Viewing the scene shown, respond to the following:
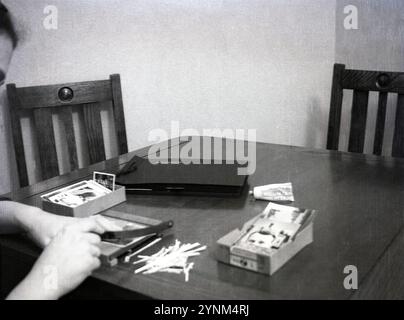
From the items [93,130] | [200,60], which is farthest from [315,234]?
[200,60]

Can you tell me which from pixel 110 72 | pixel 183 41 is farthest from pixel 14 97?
pixel 183 41

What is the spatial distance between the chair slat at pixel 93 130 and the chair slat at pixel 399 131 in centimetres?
111

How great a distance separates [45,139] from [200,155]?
0.59 meters

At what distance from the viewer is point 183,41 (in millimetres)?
2057

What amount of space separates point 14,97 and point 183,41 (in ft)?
2.63

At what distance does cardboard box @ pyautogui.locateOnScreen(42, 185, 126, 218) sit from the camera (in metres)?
1.02

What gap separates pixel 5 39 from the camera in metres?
1.56

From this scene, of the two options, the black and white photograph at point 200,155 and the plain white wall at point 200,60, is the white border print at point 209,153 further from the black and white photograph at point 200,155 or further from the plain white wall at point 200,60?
the plain white wall at point 200,60

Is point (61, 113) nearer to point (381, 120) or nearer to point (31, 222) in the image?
point (31, 222)

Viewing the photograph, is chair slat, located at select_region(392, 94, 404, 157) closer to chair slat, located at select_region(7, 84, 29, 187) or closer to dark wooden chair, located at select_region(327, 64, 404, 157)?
dark wooden chair, located at select_region(327, 64, 404, 157)

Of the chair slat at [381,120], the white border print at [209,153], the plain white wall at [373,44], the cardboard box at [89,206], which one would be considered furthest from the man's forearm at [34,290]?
the plain white wall at [373,44]

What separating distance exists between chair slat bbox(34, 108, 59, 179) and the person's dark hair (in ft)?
0.88
